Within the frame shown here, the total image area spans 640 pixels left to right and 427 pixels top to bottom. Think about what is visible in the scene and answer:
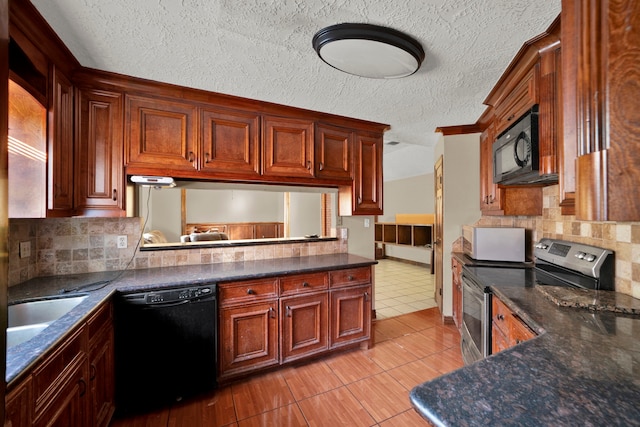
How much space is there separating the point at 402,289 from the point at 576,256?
10.2 feet

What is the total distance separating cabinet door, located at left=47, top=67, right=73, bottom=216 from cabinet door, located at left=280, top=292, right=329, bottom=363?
1.59 metres

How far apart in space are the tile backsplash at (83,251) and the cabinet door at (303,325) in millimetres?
801

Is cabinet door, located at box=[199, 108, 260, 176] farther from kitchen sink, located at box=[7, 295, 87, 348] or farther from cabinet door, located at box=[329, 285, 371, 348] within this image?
cabinet door, located at box=[329, 285, 371, 348]

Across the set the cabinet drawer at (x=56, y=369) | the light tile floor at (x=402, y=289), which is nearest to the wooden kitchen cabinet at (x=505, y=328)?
the light tile floor at (x=402, y=289)

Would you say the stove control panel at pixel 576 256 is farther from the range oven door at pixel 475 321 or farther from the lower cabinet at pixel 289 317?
the lower cabinet at pixel 289 317

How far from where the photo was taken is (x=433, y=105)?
247 centimetres

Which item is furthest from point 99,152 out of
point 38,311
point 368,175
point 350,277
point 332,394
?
point 332,394

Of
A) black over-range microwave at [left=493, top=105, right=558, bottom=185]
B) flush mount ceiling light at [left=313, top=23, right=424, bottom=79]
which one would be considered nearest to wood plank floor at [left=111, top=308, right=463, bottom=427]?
black over-range microwave at [left=493, top=105, right=558, bottom=185]

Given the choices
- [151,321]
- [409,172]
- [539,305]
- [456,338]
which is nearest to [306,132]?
[151,321]

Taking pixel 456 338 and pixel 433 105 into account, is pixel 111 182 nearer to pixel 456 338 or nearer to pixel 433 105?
pixel 433 105

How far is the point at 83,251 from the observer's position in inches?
83.0

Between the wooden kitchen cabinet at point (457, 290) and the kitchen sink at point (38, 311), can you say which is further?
the wooden kitchen cabinet at point (457, 290)

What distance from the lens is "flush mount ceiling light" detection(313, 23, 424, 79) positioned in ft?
4.78

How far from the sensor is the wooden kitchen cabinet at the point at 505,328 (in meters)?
1.31
